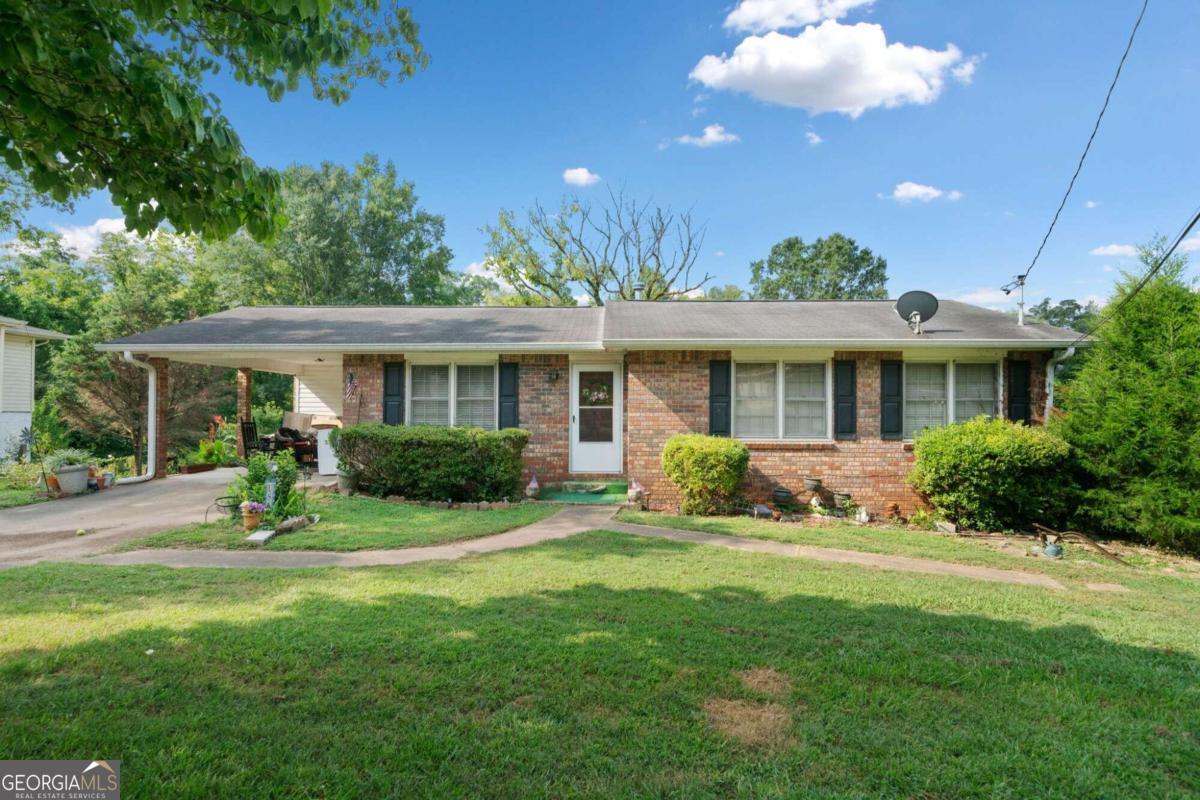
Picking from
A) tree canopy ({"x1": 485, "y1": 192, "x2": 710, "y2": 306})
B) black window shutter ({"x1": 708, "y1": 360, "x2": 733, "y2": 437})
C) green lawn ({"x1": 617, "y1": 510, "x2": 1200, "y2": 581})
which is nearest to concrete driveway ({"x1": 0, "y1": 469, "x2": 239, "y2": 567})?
green lawn ({"x1": 617, "y1": 510, "x2": 1200, "y2": 581})

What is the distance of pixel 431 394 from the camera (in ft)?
35.9

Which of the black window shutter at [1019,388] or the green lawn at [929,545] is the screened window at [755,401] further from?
the black window shutter at [1019,388]

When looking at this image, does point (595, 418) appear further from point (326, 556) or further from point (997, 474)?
point (997, 474)

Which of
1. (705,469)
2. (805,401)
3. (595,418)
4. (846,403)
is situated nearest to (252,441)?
(595,418)

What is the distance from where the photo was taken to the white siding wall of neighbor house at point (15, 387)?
15812 mm

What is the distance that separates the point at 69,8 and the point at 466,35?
12.7 m

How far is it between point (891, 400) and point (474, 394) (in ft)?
25.2

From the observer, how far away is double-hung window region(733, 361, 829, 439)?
9.77m

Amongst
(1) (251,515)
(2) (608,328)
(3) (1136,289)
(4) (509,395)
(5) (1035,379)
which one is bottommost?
(1) (251,515)

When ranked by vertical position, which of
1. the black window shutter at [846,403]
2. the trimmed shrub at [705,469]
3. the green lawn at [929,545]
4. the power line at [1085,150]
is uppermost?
the power line at [1085,150]

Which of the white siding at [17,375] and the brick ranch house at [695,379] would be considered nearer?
the brick ranch house at [695,379]

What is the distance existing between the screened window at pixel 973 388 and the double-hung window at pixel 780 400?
2350 millimetres

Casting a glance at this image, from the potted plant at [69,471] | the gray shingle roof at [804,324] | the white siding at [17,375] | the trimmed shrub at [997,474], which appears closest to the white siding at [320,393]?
the potted plant at [69,471]

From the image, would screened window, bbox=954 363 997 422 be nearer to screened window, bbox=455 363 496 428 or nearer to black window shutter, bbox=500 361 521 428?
black window shutter, bbox=500 361 521 428
